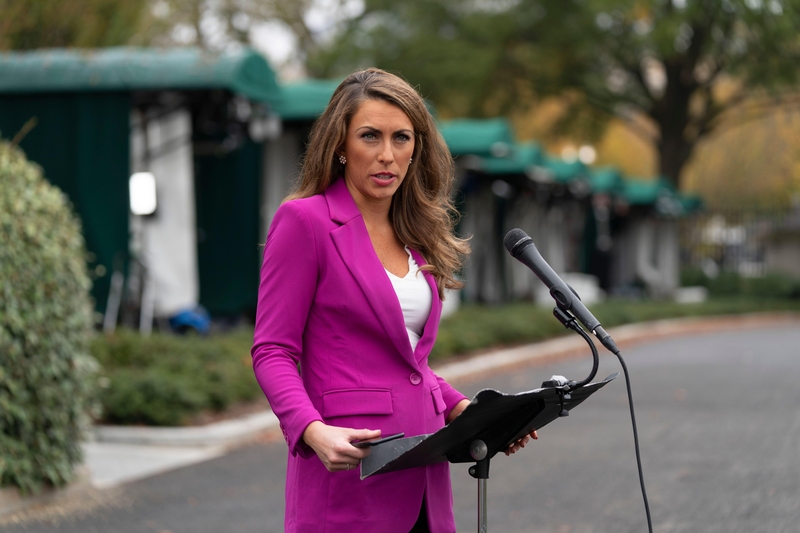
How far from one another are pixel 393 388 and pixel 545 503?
4271mm

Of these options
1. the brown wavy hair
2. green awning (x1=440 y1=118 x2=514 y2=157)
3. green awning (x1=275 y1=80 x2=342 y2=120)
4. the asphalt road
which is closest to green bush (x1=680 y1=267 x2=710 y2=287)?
green awning (x1=440 y1=118 x2=514 y2=157)

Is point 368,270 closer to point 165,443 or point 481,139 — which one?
point 165,443

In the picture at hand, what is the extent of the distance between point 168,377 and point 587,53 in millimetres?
25968

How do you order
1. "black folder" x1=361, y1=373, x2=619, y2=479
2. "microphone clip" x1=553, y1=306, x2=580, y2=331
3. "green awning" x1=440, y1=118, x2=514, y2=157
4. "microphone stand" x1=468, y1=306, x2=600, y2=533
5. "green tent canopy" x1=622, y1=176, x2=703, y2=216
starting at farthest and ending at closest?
"green tent canopy" x1=622, y1=176, x2=703, y2=216 → "green awning" x1=440, y1=118, x2=514, y2=157 → "microphone clip" x1=553, y1=306, x2=580, y2=331 → "microphone stand" x1=468, y1=306, x2=600, y2=533 → "black folder" x1=361, y1=373, x2=619, y2=479

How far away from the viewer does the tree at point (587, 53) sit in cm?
2950

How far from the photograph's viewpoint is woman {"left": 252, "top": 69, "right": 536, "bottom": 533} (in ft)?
8.27

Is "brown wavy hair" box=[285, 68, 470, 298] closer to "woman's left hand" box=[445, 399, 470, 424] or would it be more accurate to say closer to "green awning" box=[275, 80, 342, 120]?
"woman's left hand" box=[445, 399, 470, 424]

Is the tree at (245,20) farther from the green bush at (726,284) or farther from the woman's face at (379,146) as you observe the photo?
the woman's face at (379,146)

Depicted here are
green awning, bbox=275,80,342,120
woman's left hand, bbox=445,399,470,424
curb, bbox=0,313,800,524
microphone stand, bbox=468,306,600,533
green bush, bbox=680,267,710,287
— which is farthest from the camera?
green bush, bbox=680,267,710,287

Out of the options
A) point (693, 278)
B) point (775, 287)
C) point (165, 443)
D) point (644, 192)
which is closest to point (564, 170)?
point (644, 192)

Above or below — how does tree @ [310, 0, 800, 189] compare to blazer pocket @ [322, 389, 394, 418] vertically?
above

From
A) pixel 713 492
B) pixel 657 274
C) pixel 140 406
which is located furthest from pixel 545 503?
pixel 657 274

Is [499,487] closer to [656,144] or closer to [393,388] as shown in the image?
[393,388]

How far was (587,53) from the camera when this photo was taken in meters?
32.6
